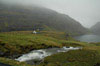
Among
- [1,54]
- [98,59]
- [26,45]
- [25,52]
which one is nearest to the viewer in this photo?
[98,59]

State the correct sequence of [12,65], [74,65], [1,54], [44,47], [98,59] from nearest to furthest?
[12,65] → [74,65] → [98,59] → [1,54] → [44,47]

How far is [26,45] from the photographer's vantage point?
217ft

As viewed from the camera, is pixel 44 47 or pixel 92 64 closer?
pixel 92 64

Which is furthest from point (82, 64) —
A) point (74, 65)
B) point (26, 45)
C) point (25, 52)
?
point (26, 45)

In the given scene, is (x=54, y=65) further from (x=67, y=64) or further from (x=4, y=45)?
(x=4, y=45)

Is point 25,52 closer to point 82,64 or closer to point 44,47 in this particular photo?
point 44,47

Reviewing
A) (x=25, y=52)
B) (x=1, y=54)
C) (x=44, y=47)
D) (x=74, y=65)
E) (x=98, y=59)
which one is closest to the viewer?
(x=74, y=65)

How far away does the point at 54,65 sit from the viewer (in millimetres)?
37469

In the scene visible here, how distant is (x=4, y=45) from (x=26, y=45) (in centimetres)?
1224

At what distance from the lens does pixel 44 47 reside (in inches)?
2825

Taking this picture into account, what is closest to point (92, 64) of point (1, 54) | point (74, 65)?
point (74, 65)

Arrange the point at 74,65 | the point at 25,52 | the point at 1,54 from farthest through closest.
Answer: the point at 25,52 → the point at 1,54 → the point at 74,65

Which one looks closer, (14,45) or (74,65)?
(74,65)

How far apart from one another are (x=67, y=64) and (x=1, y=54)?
35.0m
